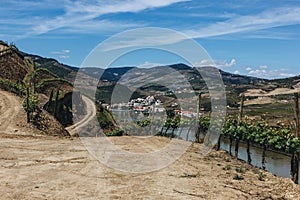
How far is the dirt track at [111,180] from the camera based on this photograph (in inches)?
434

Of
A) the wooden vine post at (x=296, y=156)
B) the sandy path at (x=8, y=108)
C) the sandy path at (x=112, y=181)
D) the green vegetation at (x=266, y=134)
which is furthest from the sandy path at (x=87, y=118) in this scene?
the wooden vine post at (x=296, y=156)

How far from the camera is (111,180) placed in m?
12.7

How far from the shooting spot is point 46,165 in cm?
1470

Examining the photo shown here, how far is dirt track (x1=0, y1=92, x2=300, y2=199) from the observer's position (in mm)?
11016

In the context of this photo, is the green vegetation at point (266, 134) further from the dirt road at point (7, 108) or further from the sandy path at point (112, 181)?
the dirt road at point (7, 108)

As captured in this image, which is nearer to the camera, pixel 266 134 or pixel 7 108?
pixel 266 134

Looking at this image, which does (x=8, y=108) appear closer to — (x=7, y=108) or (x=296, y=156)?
(x=7, y=108)

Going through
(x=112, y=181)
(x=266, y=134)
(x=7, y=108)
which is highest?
(x=7, y=108)

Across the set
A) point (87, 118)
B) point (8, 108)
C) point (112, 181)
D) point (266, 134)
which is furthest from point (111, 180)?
point (87, 118)

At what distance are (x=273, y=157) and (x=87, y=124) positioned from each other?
26.7 meters

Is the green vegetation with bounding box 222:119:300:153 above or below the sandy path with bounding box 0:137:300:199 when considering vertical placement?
above

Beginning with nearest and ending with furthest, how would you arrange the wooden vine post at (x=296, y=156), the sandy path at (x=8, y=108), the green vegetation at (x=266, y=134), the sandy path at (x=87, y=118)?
the wooden vine post at (x=296, y=156) < the green vegetation at (x=266, y=134) < the sandy path at (x=8, y=108) < the sandy path at (x=87, y=118)

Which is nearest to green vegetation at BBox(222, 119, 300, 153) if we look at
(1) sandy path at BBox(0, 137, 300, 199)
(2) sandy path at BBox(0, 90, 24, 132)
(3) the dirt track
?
(3) the dirt track

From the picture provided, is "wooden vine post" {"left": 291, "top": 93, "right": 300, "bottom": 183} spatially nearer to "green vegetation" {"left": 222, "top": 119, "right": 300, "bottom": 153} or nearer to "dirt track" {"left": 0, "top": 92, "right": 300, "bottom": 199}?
"green vegetation" {"left": 222, "top": 119, "right": 300, "bottom": 153}
